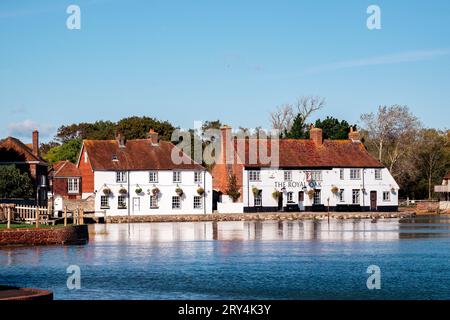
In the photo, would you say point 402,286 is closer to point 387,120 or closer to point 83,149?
point 83,149

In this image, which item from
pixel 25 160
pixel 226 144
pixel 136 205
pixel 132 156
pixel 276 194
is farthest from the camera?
pixel 276 194

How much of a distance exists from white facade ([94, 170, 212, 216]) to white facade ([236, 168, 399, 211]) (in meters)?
4.42

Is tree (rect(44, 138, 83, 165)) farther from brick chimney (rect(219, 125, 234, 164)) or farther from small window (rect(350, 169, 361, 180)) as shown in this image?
small window (rect(350, 169, 361, 180))

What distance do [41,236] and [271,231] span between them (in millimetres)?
22141

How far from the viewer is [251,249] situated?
164 ft

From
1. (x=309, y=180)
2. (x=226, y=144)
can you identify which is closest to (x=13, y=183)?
(x=226, y=144)

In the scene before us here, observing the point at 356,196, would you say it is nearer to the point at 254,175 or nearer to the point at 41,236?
the point at 254,175

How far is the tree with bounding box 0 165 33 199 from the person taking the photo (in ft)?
251

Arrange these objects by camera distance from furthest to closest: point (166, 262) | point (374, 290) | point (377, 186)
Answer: point (377, 186) < point (166, 262) < point (374, 290)

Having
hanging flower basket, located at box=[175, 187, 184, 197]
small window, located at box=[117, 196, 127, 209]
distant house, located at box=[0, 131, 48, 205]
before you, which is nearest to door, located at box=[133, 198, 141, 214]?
small window, located at box=[117, 196, 127, 209]

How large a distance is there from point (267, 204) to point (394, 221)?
41.3 ft

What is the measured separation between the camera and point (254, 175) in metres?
86.1

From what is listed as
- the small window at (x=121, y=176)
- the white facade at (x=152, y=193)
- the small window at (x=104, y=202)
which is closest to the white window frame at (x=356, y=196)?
the white facade at (x=152, y=193)
